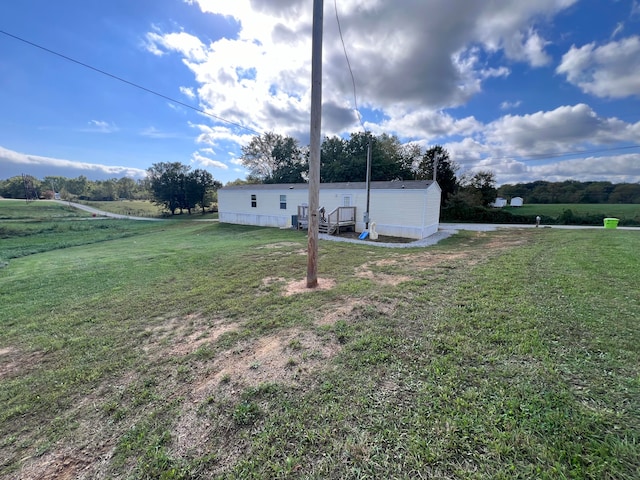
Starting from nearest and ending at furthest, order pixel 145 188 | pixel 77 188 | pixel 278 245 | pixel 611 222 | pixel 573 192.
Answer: pixel 278 245, pixel 611 222, pixel 573 192, pixel 145 188, pixel 77 188

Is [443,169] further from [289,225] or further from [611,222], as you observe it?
[289,225]

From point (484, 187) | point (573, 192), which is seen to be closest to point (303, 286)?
point (484, 187)

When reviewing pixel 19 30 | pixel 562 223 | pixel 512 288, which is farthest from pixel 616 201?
pixel 19 30

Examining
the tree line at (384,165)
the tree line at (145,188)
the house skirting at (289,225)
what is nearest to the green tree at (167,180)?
the tree line at (145,188)

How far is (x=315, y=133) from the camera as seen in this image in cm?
474

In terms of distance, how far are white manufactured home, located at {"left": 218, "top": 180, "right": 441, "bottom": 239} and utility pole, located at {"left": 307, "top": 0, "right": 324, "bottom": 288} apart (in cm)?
829

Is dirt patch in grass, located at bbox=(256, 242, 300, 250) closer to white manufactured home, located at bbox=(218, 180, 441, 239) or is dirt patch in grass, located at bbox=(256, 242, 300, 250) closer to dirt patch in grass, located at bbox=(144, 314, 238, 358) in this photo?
white manufactured home, located at bbox=(218, 180, 441, 239)

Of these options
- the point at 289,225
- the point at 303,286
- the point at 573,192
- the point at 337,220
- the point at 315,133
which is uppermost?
the point at 573,192

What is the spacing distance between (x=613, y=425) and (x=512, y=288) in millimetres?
3168

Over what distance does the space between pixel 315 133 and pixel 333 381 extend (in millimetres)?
4083

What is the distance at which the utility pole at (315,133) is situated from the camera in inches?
176

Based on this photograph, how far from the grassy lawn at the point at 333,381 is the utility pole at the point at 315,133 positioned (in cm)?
83

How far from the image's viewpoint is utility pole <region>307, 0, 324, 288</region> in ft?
14.7

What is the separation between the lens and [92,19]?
7.24m
